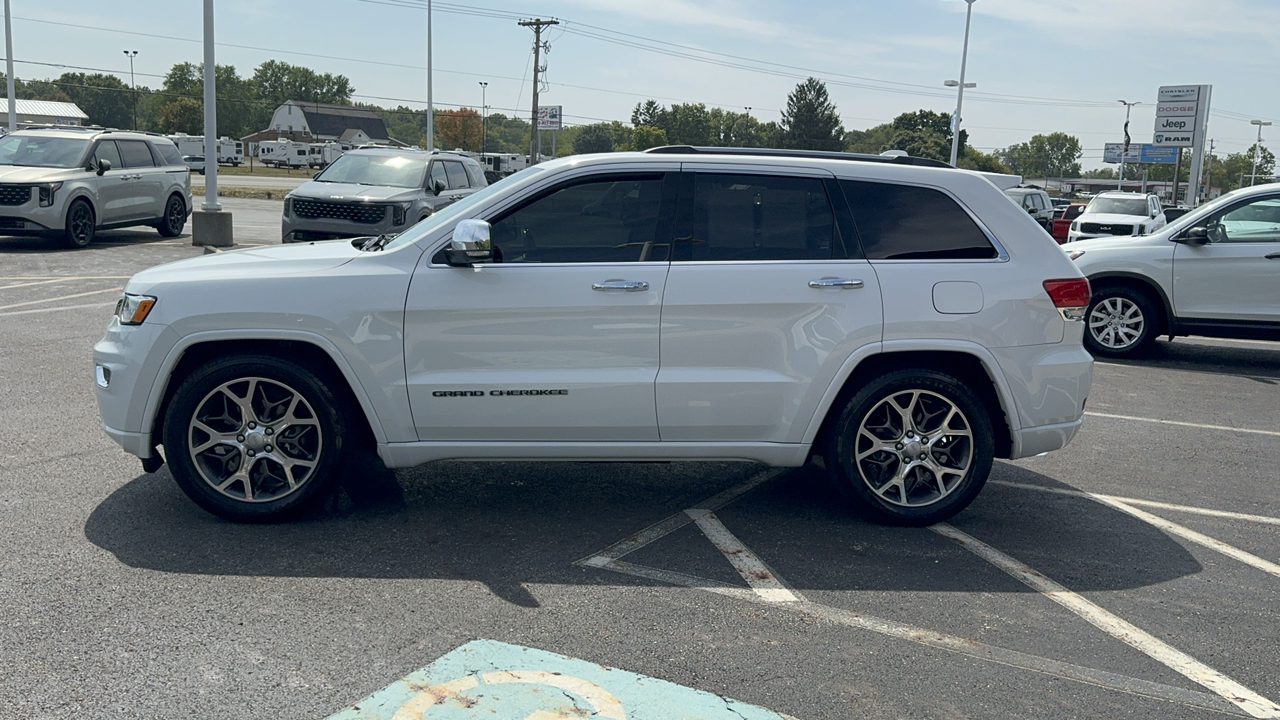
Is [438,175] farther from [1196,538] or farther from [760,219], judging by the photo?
[1196,538]

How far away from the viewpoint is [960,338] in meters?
5.23

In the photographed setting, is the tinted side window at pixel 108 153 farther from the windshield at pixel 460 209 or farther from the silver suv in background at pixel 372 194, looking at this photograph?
the windshield at pixel 460 209

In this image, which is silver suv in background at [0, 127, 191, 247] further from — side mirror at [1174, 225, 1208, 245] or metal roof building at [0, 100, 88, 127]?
metal roof building at [0, 100, 88, 127]

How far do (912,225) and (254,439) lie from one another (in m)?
3.39

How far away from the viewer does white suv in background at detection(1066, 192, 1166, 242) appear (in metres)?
25.4

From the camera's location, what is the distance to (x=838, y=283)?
16.9 ft

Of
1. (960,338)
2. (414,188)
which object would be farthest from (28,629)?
(414,188)

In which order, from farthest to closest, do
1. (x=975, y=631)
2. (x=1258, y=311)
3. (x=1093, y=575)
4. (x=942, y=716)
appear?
(x=1258, y=311)
(x=1093, y=575)
(x=975, y=631)
(x=942, y=716)

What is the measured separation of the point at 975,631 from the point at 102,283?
41.4 ft

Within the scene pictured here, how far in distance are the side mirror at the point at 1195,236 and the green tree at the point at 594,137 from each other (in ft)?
344

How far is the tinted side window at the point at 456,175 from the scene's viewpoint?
57.5 feet

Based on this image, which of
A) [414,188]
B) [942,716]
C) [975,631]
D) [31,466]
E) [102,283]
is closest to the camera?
[942,716]

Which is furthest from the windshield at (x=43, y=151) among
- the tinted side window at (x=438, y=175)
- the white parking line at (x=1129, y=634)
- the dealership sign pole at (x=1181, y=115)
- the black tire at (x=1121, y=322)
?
the dealership sign pole at (x=1181, y=115)

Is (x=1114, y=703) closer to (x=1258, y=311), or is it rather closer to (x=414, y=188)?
(x=1258, y=311)
